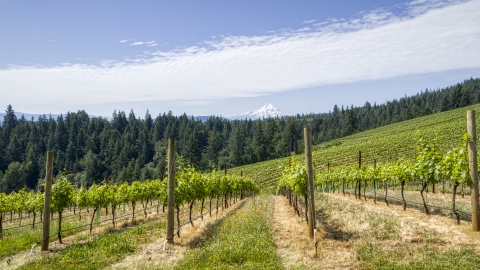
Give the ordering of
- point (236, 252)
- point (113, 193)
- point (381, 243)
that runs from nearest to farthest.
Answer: point (236, 252) → point (381, 243) → point (113, 193)

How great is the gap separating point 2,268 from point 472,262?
1427cm

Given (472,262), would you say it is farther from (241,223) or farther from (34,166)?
(34,166)

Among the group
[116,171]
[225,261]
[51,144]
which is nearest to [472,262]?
[225,261]

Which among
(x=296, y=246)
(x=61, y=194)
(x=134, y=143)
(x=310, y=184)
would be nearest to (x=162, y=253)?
(x=296, y=246)

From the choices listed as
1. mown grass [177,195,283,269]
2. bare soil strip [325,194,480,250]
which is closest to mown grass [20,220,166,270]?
mown grass [177,195,283,269]

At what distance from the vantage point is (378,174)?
77.0 ft

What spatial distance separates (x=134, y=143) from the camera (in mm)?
137875

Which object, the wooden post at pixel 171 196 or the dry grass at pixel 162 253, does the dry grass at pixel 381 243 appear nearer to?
the dry grass at pixel 162 253

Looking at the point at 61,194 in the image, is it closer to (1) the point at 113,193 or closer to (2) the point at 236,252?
(1) the point at 113,193

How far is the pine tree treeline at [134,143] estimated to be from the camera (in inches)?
3824

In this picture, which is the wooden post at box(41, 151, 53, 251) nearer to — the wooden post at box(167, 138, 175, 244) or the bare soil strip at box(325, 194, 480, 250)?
the wooden post at box(167, 138, 175, 244)

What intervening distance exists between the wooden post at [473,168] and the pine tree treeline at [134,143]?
6892 cm

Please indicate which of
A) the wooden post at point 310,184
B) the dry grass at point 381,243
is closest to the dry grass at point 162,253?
the dry grass at point 381,243

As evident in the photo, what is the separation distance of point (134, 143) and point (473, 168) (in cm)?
13835
